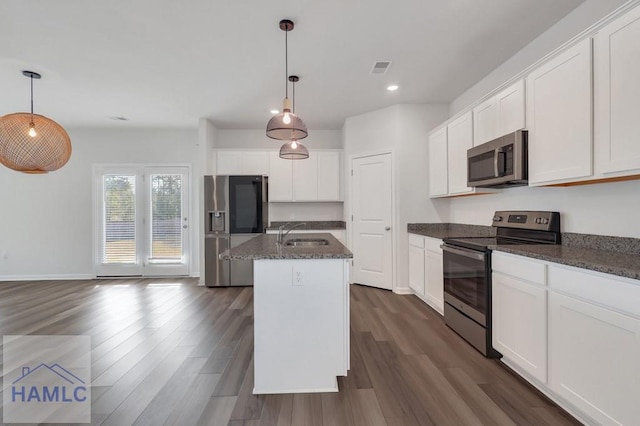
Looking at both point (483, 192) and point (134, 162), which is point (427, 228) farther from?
point (134, 162)

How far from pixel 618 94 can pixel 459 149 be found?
172 centimetres

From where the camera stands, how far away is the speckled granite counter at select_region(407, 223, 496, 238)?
3.38 m

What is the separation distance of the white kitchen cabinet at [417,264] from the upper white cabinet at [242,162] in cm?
274

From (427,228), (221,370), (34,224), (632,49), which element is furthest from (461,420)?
(34,224)

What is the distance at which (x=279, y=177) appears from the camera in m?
5.09

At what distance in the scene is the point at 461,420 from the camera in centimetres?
164

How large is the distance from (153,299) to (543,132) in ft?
15.5

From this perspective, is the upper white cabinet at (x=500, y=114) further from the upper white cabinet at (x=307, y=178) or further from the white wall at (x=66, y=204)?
the white wall at (x=66, y=204)

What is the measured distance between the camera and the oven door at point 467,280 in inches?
91.7

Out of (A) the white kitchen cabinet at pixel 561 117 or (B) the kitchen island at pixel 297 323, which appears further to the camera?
(B) the kitchen island at pixel 297 323

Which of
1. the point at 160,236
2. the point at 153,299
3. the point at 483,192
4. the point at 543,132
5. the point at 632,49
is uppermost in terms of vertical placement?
the point at 632,49

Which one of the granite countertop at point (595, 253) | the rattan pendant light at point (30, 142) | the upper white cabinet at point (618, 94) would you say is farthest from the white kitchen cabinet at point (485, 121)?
the rattan pendant light at point (30, 142)

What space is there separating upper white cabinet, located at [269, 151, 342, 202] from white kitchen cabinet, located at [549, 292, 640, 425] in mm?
3749

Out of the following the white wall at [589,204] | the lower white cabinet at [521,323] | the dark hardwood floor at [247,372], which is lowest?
the dark hardwood floor at [247,372]
